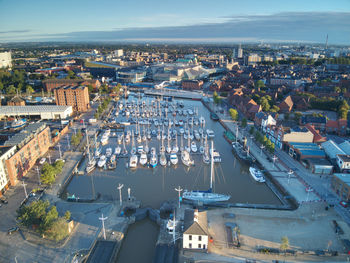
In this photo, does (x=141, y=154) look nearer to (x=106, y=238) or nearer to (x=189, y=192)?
(x=189, y=192)

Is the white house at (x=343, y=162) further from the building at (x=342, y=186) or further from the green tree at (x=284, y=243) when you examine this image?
the green tree at (x=284, y=243)

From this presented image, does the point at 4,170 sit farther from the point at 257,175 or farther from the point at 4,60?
the point at 4,60

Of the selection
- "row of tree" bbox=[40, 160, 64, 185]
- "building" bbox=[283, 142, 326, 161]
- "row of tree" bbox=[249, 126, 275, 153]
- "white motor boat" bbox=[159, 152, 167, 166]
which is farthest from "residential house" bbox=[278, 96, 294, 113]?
"row of tree" bbox=[40, 160, 64, 185]

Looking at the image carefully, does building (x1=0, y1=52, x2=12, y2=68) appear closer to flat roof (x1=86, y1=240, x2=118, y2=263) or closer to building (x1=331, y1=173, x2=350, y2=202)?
flat roof (x1=86, y1=240, x2=118, y2=263)

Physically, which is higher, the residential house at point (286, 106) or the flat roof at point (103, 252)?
the residential house at point (286, 106)

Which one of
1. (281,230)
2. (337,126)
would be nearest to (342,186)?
(281,230)

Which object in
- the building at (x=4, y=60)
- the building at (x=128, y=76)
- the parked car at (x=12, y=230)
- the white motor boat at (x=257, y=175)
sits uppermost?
the building at (x=4, y=60)

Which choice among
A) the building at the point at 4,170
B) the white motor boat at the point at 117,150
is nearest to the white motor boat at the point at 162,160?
the white motor boat at the point at 117,150
